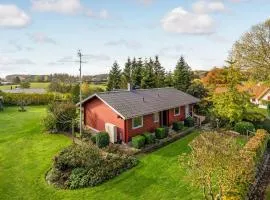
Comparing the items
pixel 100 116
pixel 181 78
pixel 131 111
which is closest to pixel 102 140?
pixel 131 111

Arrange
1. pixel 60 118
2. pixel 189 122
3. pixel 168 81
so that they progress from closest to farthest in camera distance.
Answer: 1. pixel 60 118
2. pixel 189 122
3. pixel 168 81

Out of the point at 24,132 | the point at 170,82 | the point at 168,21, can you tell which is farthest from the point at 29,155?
the point at 170,82

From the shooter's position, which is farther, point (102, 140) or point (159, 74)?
point (159, 74)

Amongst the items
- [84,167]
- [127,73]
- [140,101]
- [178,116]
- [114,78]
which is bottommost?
[84,167]

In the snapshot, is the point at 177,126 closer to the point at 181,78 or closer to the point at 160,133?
the point at 160,133

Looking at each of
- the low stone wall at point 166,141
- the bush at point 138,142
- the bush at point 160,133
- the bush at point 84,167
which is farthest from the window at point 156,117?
the bush at point 84,167

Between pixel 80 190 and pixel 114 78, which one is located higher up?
pixel 114 78
